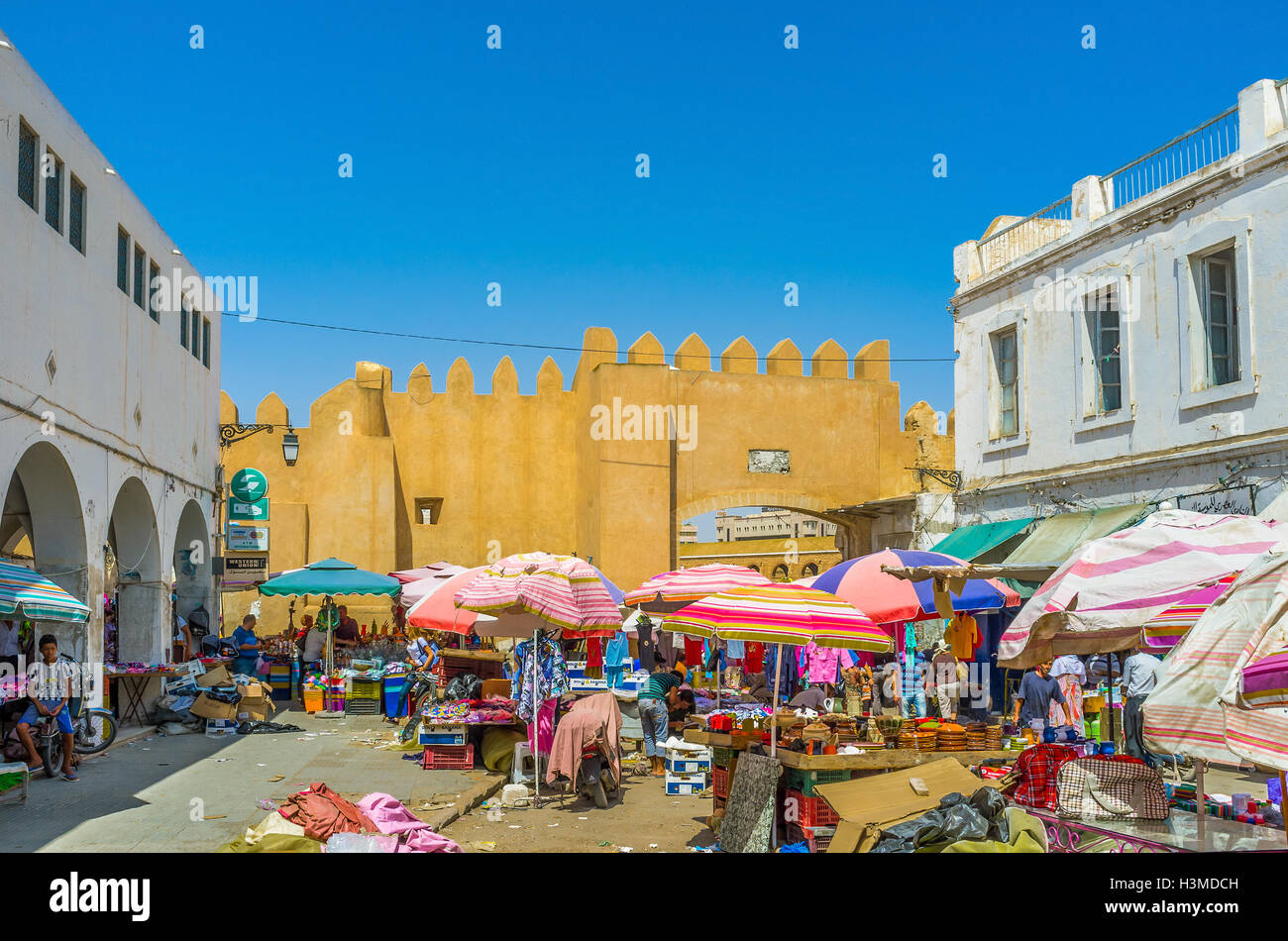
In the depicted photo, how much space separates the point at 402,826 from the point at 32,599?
13.4 feet

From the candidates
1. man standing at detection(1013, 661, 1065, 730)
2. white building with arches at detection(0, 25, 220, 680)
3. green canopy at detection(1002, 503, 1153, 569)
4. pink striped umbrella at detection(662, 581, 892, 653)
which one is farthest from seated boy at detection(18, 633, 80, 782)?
green canopy at detection(1002, 503, 1153, 569)

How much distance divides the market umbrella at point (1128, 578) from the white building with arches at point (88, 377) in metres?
8.85

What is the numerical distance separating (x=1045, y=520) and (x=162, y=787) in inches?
528

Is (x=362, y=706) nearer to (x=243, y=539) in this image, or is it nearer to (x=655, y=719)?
(x=243, y=539)

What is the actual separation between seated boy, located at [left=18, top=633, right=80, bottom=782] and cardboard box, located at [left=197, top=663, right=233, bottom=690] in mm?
4978

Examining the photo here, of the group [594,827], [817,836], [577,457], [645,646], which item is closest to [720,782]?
[594,827]

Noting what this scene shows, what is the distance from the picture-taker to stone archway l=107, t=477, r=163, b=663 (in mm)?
15797

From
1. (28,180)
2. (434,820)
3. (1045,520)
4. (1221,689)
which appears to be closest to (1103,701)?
(1045,520)

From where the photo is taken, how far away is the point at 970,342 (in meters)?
20.9

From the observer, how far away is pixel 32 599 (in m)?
9.86

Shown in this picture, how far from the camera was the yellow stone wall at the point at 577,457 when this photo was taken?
93.6 feet

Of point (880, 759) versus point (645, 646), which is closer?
point (880, 759)

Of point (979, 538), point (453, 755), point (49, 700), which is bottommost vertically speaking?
point (453, 755)
